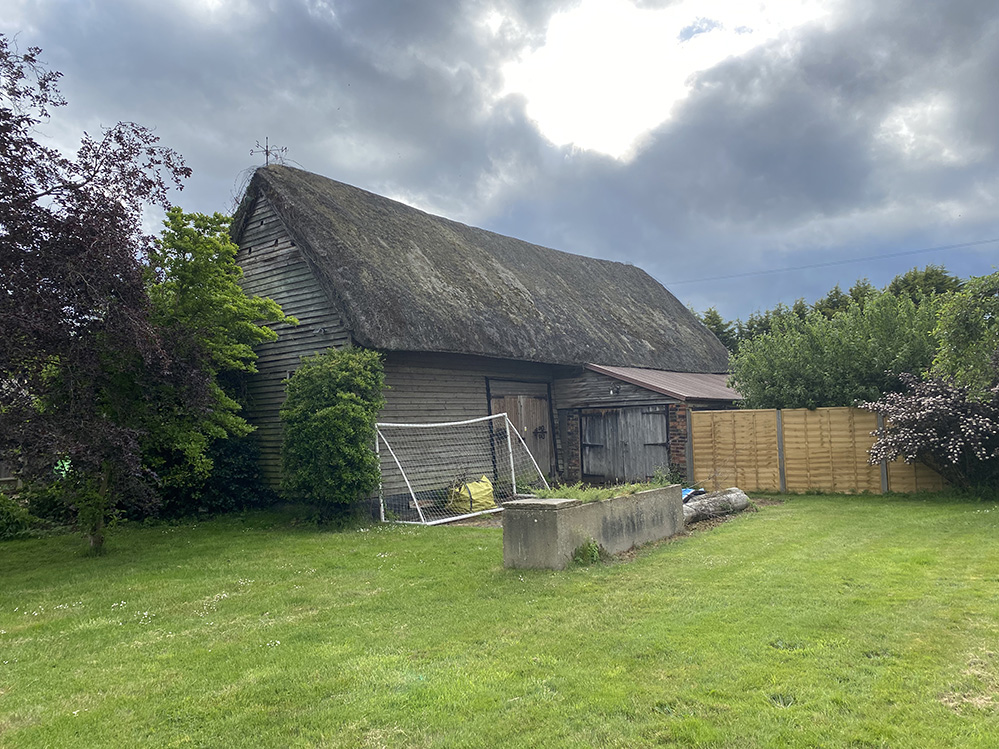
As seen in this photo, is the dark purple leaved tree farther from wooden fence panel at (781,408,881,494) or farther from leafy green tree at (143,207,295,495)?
wooden fence panel at (781,408,881,494)

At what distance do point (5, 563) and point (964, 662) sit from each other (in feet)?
36.3

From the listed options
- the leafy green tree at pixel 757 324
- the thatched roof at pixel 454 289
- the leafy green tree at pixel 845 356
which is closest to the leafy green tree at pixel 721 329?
the leafy green tree at pixel 757 324

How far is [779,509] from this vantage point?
12.4m

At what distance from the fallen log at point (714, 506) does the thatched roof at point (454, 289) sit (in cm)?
551

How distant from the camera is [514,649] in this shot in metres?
4.91

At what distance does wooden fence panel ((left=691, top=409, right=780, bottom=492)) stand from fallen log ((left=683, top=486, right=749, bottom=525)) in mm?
2824

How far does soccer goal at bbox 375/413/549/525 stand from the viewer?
43.0 feet

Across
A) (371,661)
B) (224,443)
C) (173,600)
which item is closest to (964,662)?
(371,661)

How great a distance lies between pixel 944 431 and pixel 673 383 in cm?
638

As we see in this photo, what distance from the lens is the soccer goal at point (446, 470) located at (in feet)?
43.0

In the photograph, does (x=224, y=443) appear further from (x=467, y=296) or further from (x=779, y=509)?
(x=779, y=509)

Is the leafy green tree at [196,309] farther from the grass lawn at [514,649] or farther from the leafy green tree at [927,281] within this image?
the leafy green tree at [927,281]

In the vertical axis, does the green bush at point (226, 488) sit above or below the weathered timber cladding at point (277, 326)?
below

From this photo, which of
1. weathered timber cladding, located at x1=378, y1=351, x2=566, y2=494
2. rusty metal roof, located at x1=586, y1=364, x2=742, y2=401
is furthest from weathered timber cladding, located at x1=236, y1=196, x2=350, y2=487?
rusty metal roof, located at x1=586, y1=364, x2=742, y2=401
